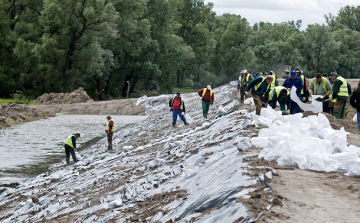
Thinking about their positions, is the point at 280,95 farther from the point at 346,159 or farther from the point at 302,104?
the point at 346,159

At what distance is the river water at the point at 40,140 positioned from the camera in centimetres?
2067

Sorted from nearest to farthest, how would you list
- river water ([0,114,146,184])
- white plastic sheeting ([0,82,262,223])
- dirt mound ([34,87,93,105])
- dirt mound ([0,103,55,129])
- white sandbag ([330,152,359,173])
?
white plastic sheeting ([0,82,262,223]) → white sandbag ([330,152,359,173]) → river water ([0,114,146,184]) → dirt mound ([0,103,55,129]) → dirt mound ([34,87,93,105])

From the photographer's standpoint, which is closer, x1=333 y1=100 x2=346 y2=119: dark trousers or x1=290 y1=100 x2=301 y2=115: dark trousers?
x1=333 y1=100 x2=346 y2=119: dark trousers

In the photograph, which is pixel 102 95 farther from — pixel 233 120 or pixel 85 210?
Result: pixel 85 210

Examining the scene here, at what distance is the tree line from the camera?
52.2 meters

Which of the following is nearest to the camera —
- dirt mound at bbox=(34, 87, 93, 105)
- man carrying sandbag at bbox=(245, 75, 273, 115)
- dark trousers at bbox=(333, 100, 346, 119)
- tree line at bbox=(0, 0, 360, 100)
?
dark trousers at bbox=(333, 100, 346, 119)

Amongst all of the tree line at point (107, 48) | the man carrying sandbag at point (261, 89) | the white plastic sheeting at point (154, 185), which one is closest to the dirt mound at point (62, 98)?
the tree line at point (107, 48)

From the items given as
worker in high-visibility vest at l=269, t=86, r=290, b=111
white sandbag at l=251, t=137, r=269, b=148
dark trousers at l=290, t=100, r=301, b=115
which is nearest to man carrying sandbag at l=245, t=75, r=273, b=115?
worker in high-visibility vest at l=269, t=86, r=290, b=111

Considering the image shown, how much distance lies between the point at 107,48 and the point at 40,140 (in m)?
31.2

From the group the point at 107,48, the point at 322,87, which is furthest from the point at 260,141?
the point at 107,48

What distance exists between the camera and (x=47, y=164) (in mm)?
21797

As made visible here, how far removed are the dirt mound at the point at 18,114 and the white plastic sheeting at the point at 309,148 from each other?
29.1 m

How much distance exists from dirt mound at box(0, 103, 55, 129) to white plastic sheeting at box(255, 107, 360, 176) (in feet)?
95.4

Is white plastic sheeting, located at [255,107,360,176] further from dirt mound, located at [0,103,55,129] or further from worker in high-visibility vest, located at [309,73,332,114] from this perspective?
dirt mound, located at [0,103,55,129]
